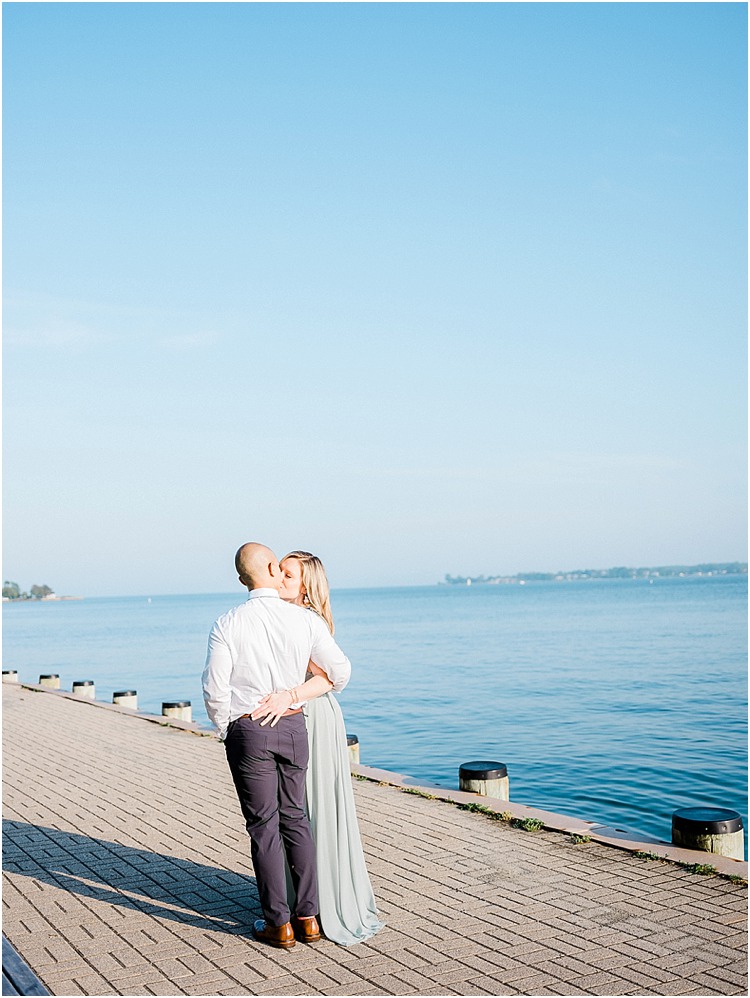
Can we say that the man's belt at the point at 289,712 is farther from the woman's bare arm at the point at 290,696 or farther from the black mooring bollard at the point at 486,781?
the black mooring bollard at the point at 486,781

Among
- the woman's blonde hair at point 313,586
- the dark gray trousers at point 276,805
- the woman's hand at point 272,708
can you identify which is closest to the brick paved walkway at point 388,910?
the dark gray trousers at point 276,805

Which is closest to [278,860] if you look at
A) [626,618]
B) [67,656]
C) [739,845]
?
[739,845]

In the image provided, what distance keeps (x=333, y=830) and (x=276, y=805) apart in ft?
1.32

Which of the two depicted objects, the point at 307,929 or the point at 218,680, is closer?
→ the point at 218,680

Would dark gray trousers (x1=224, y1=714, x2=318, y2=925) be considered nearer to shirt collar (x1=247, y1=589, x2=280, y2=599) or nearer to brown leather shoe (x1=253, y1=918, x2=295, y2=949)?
brown leather shoe (x1=253, y1=918, x2=295, y2=949)

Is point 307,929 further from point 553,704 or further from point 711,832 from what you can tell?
point 553,704

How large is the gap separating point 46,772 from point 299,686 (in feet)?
21.9

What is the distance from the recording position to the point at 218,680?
5316mm

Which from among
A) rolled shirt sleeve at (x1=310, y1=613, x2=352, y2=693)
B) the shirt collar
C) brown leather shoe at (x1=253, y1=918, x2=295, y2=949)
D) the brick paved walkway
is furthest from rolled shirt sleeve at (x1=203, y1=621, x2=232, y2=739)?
the brick paved walkway

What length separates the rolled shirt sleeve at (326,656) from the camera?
5523mm

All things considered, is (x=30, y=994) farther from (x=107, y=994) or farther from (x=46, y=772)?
(x=46, y=772)

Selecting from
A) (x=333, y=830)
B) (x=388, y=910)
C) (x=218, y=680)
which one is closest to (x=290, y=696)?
(x=218, y=680)

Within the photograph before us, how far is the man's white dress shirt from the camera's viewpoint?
5.34 m

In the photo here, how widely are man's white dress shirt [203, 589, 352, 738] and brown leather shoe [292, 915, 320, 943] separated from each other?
3.66ft
